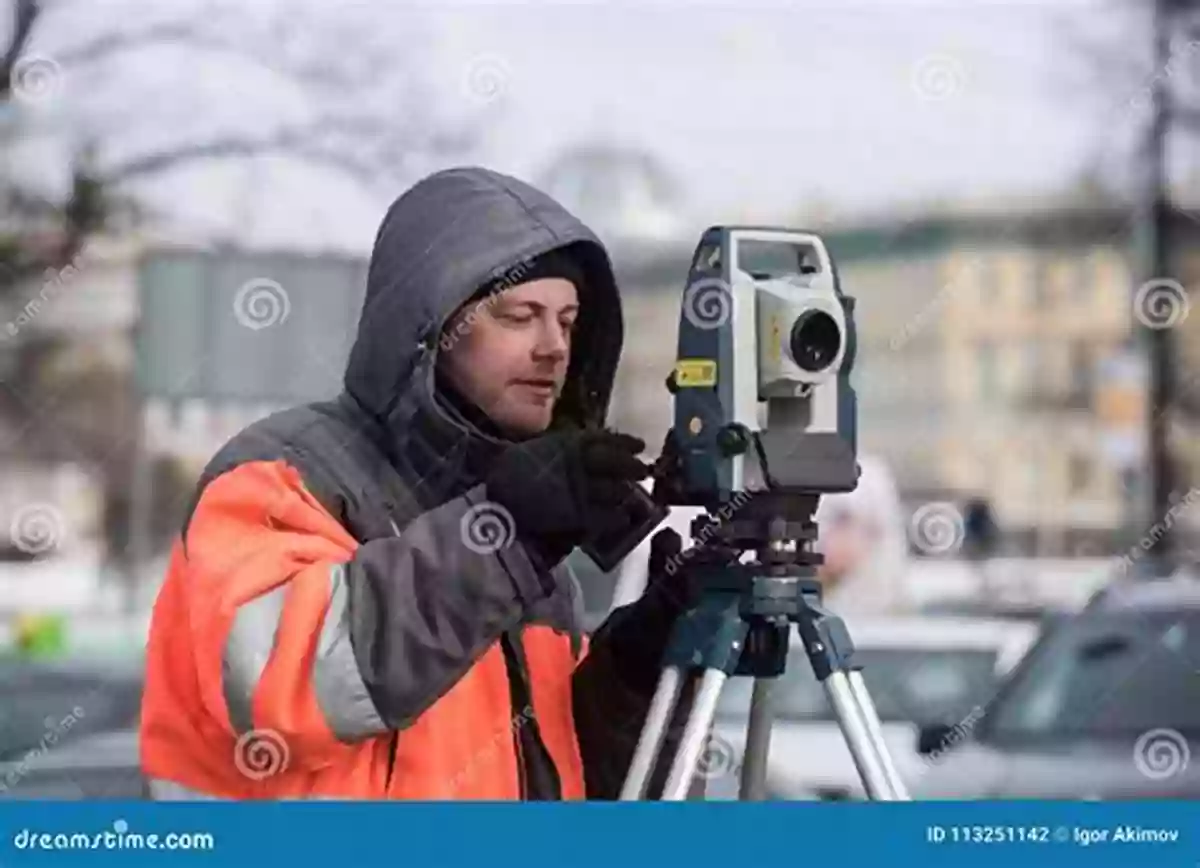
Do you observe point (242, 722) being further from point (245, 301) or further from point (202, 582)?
point (245, 301)

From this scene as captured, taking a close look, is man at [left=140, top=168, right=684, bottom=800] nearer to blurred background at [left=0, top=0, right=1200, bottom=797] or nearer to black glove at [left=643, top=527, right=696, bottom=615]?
black glove at [left=643, top=527, right=696, bottom=615]

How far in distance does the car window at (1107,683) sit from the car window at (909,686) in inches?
2.0

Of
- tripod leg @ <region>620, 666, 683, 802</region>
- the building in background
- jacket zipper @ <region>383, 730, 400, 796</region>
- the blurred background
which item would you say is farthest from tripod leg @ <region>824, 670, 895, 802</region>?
jacket zipper @ <region>383, 730, 400, 796</region>

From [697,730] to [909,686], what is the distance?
411 millimetres

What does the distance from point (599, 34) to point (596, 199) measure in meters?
0.26

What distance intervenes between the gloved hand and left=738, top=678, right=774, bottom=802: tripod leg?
1.33 feet

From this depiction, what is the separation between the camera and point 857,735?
2334 mm

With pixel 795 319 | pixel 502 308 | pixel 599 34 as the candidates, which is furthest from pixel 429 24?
pixel 795 319

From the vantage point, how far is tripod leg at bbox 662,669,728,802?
2287mm

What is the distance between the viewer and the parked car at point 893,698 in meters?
2.46

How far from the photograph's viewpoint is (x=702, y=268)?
2.38m

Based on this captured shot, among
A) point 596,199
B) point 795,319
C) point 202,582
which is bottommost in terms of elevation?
point 202,582

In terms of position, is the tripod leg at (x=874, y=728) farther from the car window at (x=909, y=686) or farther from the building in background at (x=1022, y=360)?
the building in background at (x=1022, y=360)

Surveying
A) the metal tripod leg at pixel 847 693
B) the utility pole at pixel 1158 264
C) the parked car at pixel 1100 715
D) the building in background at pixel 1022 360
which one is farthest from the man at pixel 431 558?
the utility pole at pixel 1158 264
